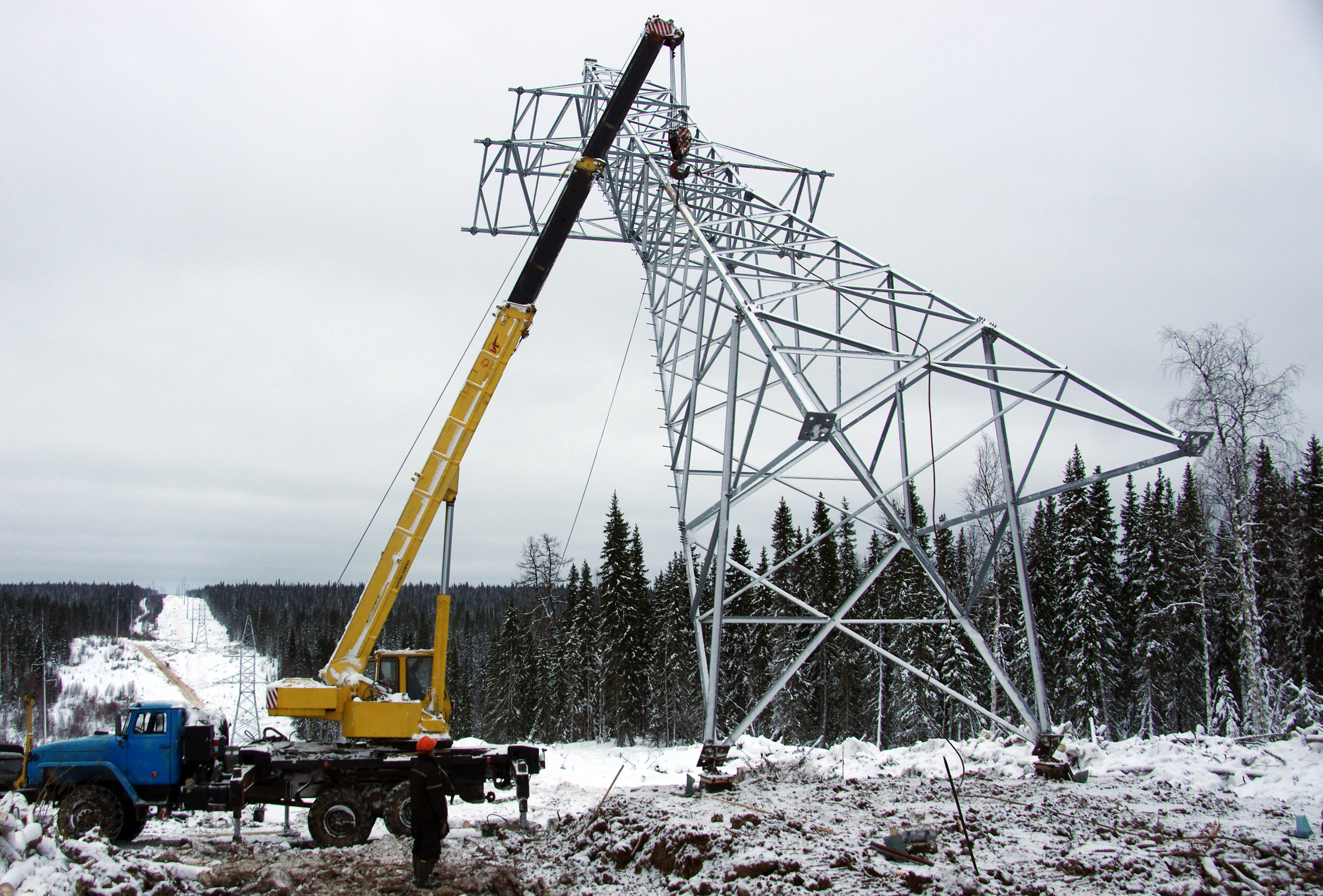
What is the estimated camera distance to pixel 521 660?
53.0 m

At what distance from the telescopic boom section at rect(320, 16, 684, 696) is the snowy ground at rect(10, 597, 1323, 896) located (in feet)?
10.4

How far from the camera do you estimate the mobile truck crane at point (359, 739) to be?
11.7 meters

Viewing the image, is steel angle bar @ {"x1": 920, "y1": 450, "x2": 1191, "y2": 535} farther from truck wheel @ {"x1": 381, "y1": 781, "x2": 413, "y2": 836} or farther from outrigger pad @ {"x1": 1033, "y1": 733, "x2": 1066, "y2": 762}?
truck wheel @ {"x1": 381, "y1": 781, "x2": 413, "y2": 836}

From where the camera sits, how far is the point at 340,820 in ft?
39.4

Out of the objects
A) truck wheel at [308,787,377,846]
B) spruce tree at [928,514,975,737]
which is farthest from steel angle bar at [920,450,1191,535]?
spruce tree at [928,514,975,737]

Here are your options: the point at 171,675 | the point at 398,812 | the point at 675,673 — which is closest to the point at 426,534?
the point at 398,812

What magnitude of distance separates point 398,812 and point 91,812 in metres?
4.30

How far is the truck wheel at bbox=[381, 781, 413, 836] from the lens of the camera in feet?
39.4

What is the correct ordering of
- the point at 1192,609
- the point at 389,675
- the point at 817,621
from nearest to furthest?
the point at 817,621 < the point at 389,675 < the point at 1192,609

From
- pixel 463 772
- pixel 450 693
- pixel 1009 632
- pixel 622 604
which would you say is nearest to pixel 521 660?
pixel 450 693

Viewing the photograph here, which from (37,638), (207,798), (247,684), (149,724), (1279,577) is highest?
(1279,577)

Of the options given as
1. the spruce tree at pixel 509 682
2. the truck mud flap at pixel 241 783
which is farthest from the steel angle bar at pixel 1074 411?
the spruce tree at pixel 509 682

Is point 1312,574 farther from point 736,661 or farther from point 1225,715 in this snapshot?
point 736,661

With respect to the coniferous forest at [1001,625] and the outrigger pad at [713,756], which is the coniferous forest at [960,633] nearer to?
the coniferous forest at [1001,625]
